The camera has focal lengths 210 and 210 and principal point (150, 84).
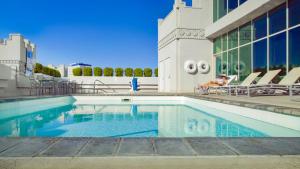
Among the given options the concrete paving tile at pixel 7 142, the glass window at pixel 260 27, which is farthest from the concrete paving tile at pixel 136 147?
the glass window at pixel 260 27

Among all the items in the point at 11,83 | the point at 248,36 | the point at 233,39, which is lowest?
the point at 11,83

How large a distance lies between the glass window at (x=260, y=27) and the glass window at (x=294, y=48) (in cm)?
142

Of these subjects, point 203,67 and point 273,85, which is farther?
point 203,67

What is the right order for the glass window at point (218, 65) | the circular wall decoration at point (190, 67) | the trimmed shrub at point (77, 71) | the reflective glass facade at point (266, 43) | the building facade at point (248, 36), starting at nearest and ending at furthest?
1. the reflective glass facade at point (266, 43)
2. the building facade at point (248, 36)
3. the glass window at point (218, 65)
4. the circular wall decoration at point (190, 67)
5. the trimmed shrub at point (77, 71)

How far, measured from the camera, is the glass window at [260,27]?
8734 mm

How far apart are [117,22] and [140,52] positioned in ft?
25.9

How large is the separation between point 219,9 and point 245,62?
384cm

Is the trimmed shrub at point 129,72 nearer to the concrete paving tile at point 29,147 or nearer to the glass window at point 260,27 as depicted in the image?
the glass window at point 260,27

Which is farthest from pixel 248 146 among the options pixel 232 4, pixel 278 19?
pixel 232 4

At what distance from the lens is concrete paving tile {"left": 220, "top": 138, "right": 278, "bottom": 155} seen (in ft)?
6.17

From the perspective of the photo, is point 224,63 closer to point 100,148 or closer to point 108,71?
point 108,71

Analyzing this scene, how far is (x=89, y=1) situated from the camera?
17.4 m

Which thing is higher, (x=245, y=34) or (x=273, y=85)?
(x=245, y=34)

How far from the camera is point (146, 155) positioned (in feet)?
5.91
